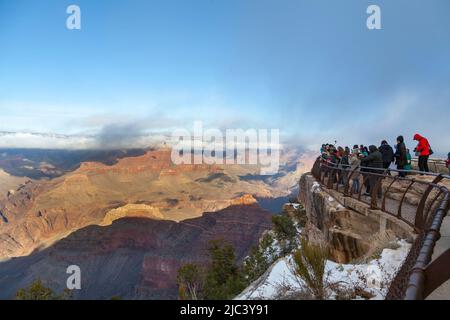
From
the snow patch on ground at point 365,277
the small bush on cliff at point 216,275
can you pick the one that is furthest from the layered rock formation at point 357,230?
the small bush on cliff at point 216,275

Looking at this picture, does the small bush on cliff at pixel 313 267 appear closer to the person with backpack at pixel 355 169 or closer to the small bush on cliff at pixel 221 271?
the person with backpack at pixel 355 169

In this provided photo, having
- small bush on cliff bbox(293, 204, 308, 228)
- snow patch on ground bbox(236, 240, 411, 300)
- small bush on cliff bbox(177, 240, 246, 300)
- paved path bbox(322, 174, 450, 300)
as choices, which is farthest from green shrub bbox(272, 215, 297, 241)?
snow patch on ground bbox(236, 240, 411, 300)

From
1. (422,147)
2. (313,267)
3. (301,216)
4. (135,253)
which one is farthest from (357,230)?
(135,253)

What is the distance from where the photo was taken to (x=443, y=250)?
17.2 ft

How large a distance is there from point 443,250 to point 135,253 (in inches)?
5050

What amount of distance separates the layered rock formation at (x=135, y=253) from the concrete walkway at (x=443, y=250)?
86278 millimetres

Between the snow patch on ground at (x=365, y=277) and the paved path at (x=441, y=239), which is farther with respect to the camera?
the snow patch on ground at (x=365, y=277)

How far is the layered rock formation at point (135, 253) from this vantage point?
98188 mm

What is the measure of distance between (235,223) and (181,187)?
255 feet

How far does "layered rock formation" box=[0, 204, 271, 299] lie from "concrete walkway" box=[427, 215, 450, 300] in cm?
8628

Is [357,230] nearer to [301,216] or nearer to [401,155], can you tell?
[401,155]

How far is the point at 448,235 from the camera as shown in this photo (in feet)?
20.4
